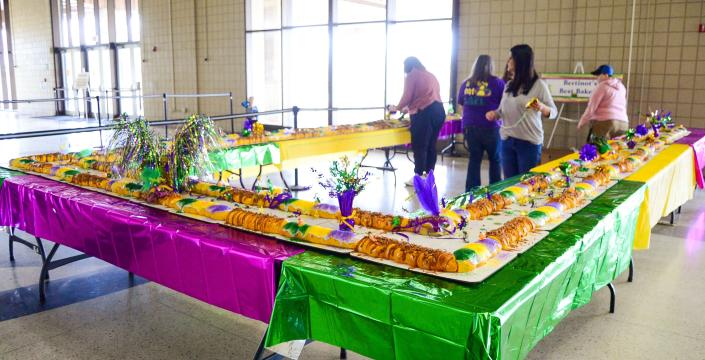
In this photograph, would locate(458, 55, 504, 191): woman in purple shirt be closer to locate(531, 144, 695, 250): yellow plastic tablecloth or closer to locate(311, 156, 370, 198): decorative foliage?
locate(531, 144, 695, 250): yellow plastic tablecloth

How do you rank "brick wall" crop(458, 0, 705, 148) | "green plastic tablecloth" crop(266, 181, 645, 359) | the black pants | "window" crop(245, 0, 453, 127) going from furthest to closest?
"window" crop(245, 0, 453, 127)
"brick wall" crop(458, 0, 705, 148)
the black pants
"green plastic tablecloth" crop(266, 181, 645, 359)

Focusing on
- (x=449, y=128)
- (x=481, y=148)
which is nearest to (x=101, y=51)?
(x=449, y=128)

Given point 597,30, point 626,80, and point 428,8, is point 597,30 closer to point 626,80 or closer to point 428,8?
point 626,80

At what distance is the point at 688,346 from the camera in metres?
2.56

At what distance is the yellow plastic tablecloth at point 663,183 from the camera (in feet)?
9.64

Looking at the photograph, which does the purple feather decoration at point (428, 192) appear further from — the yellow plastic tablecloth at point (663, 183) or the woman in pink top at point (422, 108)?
the woman in pink top at point (422, 108)

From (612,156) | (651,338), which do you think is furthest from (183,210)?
(612,156)

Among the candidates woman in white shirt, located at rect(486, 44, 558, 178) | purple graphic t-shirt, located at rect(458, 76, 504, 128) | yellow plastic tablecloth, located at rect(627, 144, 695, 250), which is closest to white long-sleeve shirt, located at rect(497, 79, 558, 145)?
woman in white shirt, located at rect(486, 44, 558, 178)

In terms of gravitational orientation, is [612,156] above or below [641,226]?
above

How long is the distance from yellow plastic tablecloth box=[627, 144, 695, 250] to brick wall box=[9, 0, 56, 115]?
1551 centimetres

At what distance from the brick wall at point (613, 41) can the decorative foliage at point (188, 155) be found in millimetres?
5848

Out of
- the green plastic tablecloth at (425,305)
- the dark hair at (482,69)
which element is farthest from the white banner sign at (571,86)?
the green plastic tablecloth at (425,305)

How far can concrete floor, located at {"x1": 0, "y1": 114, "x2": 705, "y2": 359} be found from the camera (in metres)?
2.51

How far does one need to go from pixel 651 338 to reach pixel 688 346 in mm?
147
